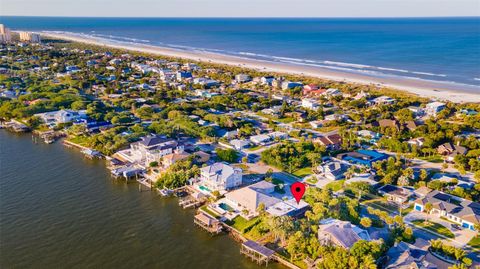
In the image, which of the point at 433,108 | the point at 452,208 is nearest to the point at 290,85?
the point at 433,108

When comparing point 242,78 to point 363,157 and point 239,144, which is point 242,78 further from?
point 363,157

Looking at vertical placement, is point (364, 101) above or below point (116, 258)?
above

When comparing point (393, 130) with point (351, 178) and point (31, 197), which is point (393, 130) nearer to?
point (351, 178)

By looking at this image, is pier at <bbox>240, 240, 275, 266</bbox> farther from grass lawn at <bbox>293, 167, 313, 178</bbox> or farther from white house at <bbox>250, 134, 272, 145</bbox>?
white house at <bbox>250, 134, 272, 145</bbox>

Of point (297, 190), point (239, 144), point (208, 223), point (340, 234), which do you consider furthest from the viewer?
point (239, 144)

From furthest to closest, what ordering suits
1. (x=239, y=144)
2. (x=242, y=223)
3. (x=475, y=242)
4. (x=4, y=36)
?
(x=4, y=36), (x=239, y=144), (x=242, y=223), (x=475, y=242)

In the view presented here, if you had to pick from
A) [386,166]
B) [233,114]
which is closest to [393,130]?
[386,166]

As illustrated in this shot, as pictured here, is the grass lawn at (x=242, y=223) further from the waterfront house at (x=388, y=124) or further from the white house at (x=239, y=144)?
the waterfront house at (x=388, y=124)
